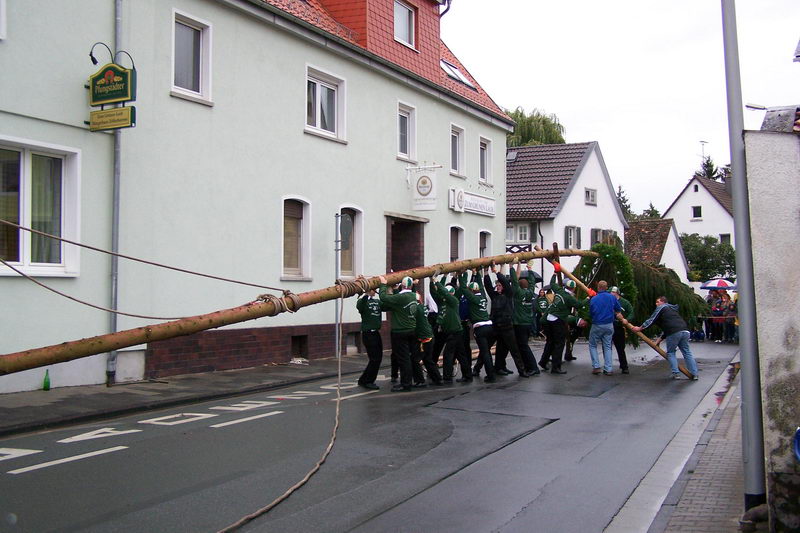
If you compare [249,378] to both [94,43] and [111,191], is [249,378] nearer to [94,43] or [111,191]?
[111,191]

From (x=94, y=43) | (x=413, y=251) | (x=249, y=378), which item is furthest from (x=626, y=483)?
(x=413, y=251)

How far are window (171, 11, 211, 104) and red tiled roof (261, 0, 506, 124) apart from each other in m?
1.99

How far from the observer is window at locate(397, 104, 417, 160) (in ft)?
71.5

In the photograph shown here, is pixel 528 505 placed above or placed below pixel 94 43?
below

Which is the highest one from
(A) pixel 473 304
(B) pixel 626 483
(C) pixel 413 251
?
(C) pixel 413 251

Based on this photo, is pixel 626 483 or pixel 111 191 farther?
pixel 111 191

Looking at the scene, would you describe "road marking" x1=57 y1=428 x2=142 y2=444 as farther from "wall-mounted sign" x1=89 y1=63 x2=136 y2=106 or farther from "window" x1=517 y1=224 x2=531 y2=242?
"window" x1=517 y1=224 x2=531 y2=242

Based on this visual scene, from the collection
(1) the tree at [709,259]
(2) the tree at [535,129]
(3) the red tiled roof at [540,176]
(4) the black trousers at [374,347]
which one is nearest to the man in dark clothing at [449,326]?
(4) the black trousers at [374,347]

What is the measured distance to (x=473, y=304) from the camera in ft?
48.1

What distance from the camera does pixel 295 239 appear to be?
17.7 metres

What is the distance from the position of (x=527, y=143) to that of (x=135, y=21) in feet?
122

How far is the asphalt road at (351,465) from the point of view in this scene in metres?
6.00

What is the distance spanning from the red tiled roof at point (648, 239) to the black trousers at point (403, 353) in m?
32.5

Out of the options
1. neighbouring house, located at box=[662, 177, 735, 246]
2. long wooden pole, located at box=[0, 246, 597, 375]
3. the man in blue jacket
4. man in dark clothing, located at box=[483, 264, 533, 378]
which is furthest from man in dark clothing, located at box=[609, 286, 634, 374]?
neighbouring house, located at box=[662, 177, 735, 246]
